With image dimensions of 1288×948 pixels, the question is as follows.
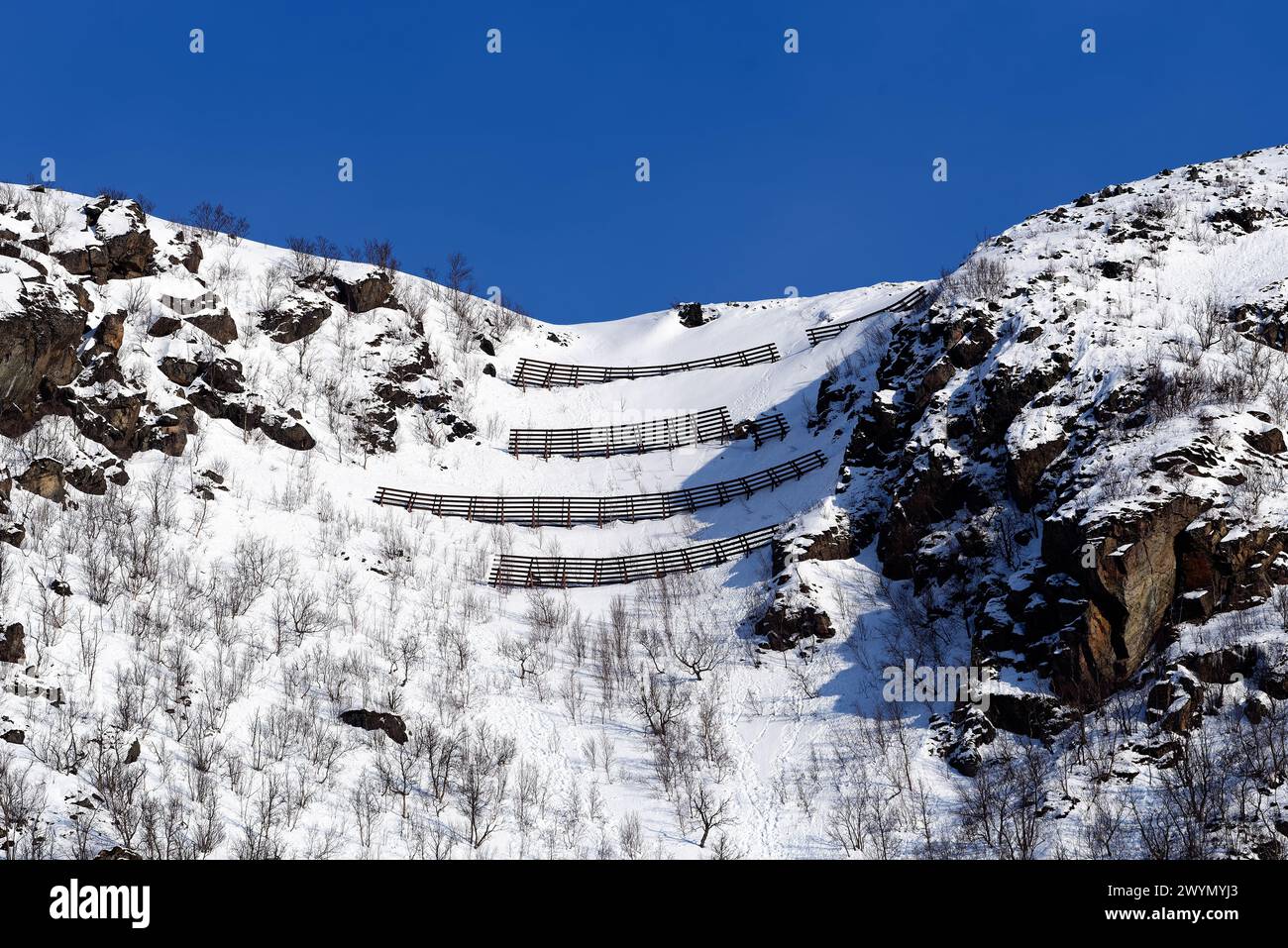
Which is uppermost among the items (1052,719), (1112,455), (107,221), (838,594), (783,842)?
(107,221)

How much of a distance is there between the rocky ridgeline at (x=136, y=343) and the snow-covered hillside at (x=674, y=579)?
0.26m

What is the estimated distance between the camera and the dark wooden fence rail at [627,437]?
77.5 metres

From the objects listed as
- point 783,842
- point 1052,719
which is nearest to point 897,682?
point 1052,719

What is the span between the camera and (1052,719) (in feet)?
150

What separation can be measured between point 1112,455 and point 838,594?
41.9 ft

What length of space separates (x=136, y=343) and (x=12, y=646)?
2971cm

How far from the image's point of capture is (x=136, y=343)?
71.9m

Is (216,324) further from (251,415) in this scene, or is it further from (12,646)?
(12,646)

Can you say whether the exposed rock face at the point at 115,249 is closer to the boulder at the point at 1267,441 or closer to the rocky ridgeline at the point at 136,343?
the rocky ridgeline at the point at 136,343

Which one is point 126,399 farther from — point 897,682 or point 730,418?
point 897,682

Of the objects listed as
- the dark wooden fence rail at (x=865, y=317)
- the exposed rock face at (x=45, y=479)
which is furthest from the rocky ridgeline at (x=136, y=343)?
the dark wooden fence rail at (x=865, y=317)

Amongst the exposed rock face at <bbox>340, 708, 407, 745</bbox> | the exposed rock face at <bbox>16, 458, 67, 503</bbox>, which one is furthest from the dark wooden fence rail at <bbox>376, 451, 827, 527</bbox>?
the exposed rock face at <bbox>340, 708, 407, 745</bbox>

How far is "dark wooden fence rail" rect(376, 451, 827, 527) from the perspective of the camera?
232ft

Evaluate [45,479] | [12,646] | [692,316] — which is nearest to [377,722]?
[12,646]
